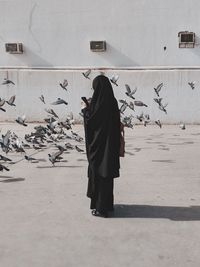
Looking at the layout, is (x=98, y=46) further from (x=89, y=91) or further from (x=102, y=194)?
(x=102, y=194)

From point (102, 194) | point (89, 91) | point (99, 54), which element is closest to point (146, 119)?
point (89, 91)

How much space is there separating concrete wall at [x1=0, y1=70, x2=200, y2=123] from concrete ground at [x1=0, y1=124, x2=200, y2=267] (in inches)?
174

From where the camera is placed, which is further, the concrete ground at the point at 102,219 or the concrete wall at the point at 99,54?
the concrete wall at the point at 99,54

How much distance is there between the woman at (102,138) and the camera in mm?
5805

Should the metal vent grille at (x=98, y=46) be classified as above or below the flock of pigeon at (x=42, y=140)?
above

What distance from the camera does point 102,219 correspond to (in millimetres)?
5945

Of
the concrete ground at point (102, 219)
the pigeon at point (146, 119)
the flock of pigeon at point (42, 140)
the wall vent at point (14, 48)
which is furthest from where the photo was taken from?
the wall vent at point (14, 48)

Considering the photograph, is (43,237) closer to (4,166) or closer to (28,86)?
(4,166)

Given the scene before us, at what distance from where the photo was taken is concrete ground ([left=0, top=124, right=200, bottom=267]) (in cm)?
486

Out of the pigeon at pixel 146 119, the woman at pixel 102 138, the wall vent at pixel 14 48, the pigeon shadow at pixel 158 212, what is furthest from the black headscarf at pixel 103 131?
the wall vent at pixel 14 48

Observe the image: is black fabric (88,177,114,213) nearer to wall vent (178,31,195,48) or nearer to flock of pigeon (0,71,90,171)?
flock of pigeon (0,71,90,171)

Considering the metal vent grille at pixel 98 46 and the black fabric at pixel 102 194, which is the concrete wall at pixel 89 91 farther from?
the black fabric at pixel 102 194

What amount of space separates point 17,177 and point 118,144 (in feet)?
8.61

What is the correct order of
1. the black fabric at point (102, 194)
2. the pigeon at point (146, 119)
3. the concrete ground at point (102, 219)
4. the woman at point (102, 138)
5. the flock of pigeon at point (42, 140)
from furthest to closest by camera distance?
the pigeon at point (146, 119) < the flock of pigeon at point (42, 140) < the black fabric at point (102, 194) < the woman at point (102, 138) < the concrete ground at point (102, 219)
